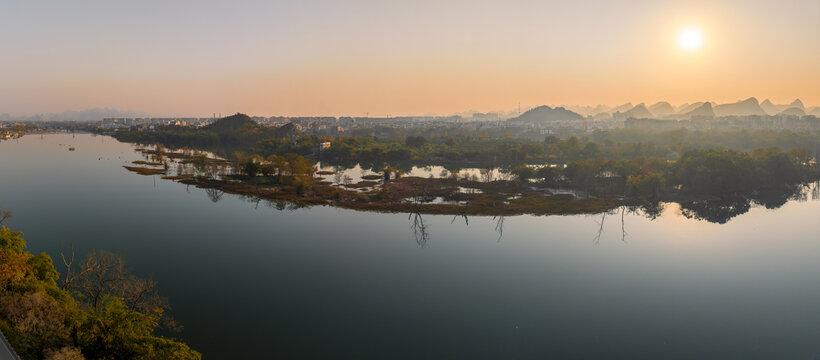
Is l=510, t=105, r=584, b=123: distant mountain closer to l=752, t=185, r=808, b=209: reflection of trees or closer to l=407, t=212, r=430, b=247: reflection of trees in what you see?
l=752, t=185, r=808, b=209: reflection of trees

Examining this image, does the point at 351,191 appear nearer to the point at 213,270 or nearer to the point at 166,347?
the point at 213,270

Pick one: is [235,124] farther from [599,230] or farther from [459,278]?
[459,278]

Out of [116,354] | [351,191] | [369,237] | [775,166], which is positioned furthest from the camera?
[775,166]

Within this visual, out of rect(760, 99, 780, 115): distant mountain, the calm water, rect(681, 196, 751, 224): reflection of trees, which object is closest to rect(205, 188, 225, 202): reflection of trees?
the calm water

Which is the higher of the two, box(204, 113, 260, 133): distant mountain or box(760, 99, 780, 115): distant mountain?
box(760, 99, 780, 115): distant mountain

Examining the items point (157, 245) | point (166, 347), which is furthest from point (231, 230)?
point (166, 347)
